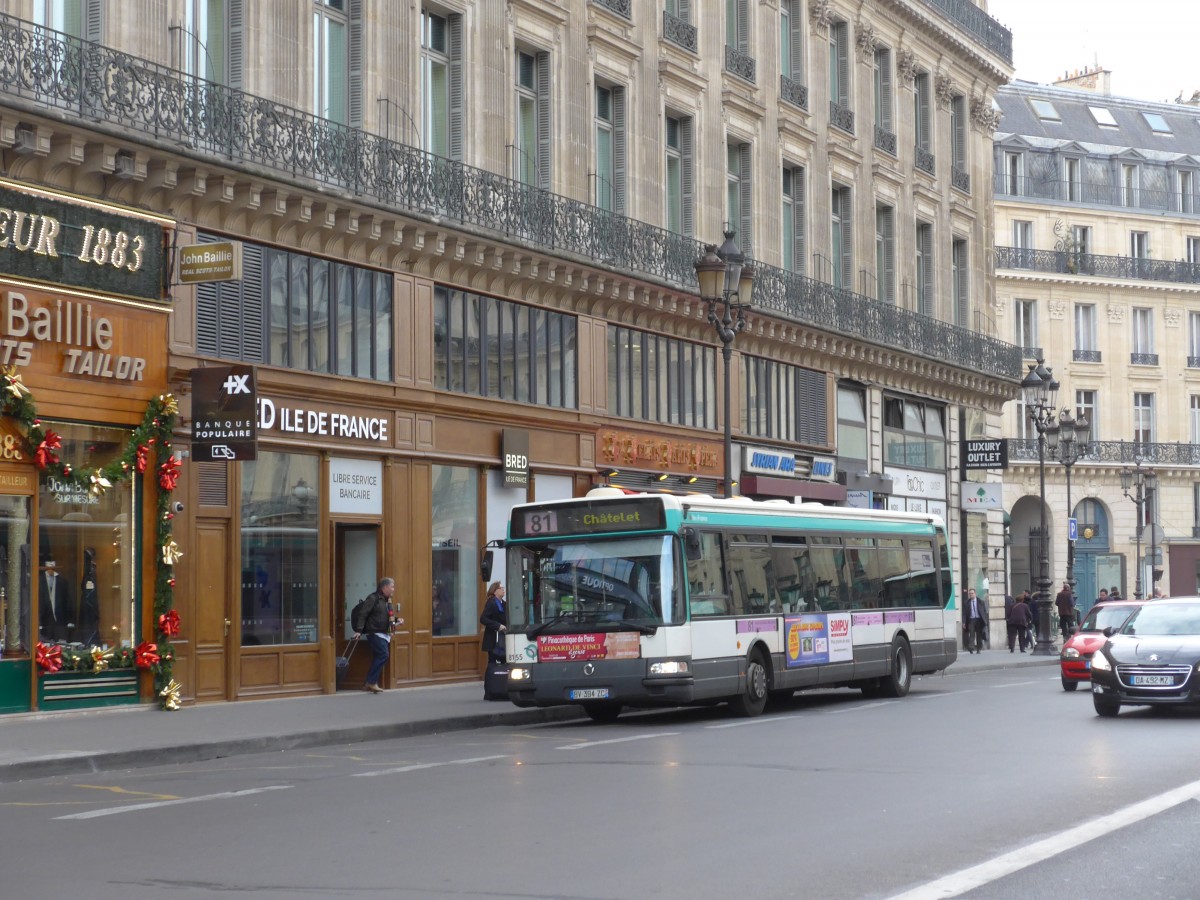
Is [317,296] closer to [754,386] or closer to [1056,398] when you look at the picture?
[754,386]

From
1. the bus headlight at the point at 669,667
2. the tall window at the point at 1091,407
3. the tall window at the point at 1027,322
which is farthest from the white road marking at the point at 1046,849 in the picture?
the tall window at the point at 1091,407

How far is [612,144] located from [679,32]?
10.3ft

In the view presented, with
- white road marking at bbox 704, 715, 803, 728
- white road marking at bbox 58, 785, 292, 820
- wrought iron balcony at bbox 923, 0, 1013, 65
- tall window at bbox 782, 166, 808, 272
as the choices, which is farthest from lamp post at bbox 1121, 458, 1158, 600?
white road marking at bbox 58, 785, 292, 820

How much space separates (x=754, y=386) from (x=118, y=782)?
74.6 ft

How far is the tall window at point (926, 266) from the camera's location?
45031 millimetres

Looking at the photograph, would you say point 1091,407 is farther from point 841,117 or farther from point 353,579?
point 353,579

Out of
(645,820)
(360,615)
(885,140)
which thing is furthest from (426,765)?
(885,140)

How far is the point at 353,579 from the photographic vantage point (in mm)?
25719

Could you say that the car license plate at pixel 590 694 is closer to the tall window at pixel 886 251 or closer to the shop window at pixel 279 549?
the shop window at pixel 279 549

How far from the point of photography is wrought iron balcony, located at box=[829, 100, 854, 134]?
40125mm

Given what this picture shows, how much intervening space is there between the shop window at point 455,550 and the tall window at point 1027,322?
45.2 meters

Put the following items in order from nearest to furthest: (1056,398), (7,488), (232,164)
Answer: (7,488)
(232,164)
(1056,398)

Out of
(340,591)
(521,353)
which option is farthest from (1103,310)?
(340,591)

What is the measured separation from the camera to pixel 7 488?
20.0 m
